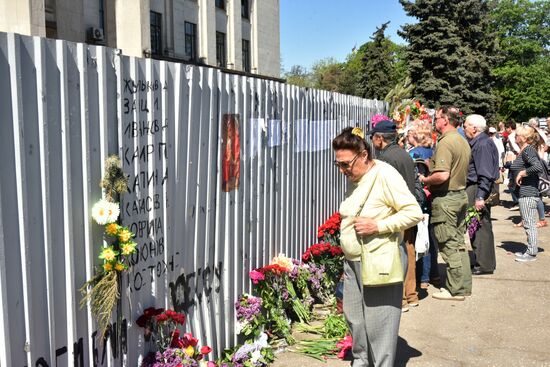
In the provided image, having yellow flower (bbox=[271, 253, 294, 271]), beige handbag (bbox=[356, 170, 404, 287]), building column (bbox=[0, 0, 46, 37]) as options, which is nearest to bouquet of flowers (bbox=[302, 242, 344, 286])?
yellow flower (bbox=[271, 253, 294, 271])

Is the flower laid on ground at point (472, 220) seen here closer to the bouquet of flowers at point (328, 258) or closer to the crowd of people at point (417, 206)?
the crowd of people at point (417, 206)

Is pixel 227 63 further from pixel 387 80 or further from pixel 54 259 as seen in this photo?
pixel 54 259

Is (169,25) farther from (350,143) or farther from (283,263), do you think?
(350,143)

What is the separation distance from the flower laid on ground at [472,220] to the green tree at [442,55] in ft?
105

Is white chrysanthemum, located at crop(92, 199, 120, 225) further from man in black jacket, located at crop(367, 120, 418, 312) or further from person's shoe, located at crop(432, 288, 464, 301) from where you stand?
person's shoe, located at crop(432, 288, 464, 301)

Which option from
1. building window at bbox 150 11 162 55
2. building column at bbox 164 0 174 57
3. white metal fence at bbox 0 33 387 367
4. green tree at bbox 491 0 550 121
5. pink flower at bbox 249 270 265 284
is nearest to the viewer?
white metal fence at bbox 0 33 387 367

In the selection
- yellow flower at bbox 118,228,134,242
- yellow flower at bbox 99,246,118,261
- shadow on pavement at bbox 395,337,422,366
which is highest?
yellow flower at bbox 118,228,134,242

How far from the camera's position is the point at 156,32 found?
29.1 meters

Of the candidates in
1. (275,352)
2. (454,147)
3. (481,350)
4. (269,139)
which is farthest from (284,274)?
(454,147)

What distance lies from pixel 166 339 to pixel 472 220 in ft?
17.0

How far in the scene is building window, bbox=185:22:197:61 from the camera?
102ft

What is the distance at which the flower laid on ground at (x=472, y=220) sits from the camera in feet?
24.7

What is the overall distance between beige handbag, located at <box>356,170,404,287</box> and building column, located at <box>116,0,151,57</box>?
72.5 feet

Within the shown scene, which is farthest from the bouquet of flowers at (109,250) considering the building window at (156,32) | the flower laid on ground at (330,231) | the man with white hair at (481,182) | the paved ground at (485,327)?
the building window at (156,32)
